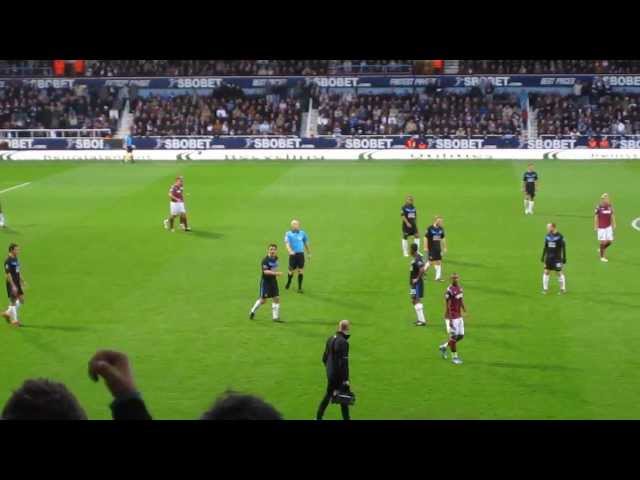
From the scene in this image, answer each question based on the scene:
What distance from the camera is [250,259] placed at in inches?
1024

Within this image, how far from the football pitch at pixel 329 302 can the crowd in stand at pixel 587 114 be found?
1567cm

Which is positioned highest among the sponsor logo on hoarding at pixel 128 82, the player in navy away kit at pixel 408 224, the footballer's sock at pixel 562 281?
the sponsor logo on hoarding at pixel 128 82

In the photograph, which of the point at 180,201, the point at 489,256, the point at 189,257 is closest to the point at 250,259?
the point at 189,257

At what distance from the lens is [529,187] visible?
31.8 meters

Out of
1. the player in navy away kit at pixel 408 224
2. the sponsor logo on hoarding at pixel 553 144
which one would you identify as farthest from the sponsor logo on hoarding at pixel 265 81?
the player in navy away kit at pixel 408 224

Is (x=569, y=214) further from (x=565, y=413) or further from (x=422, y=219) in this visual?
(x=565, y=413)

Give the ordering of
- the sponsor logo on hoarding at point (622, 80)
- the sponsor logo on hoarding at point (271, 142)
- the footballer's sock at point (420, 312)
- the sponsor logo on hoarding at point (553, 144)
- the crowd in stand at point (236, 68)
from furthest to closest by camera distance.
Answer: the crowd in stand at point (236, 68) < the sponsor logo on hoarding at point (622, 80) < the sponsor logo on hoarding at point (271, 142) < the sponsor logo on hoarding at point (553, 144) < the footballer's sock at point (420, 312)

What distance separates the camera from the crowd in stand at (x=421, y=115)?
2194 inches

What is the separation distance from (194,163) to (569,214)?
74.8 ft

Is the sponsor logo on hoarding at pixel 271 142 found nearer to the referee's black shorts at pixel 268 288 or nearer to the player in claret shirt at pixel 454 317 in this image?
the referee's black shorts at pixel 268 288

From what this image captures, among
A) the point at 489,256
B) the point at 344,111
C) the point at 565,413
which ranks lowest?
the point at 565,413

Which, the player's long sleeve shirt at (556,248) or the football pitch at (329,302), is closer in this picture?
the football pitch at (329,302)

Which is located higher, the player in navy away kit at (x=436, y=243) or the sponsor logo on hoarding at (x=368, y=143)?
the sponsor logo on hoarding at (x=368, y=143)

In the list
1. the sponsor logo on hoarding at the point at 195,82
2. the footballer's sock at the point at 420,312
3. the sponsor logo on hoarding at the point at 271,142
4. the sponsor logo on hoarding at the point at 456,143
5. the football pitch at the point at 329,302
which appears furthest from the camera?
the sponsor logo on hoarding at the point at 195,82
